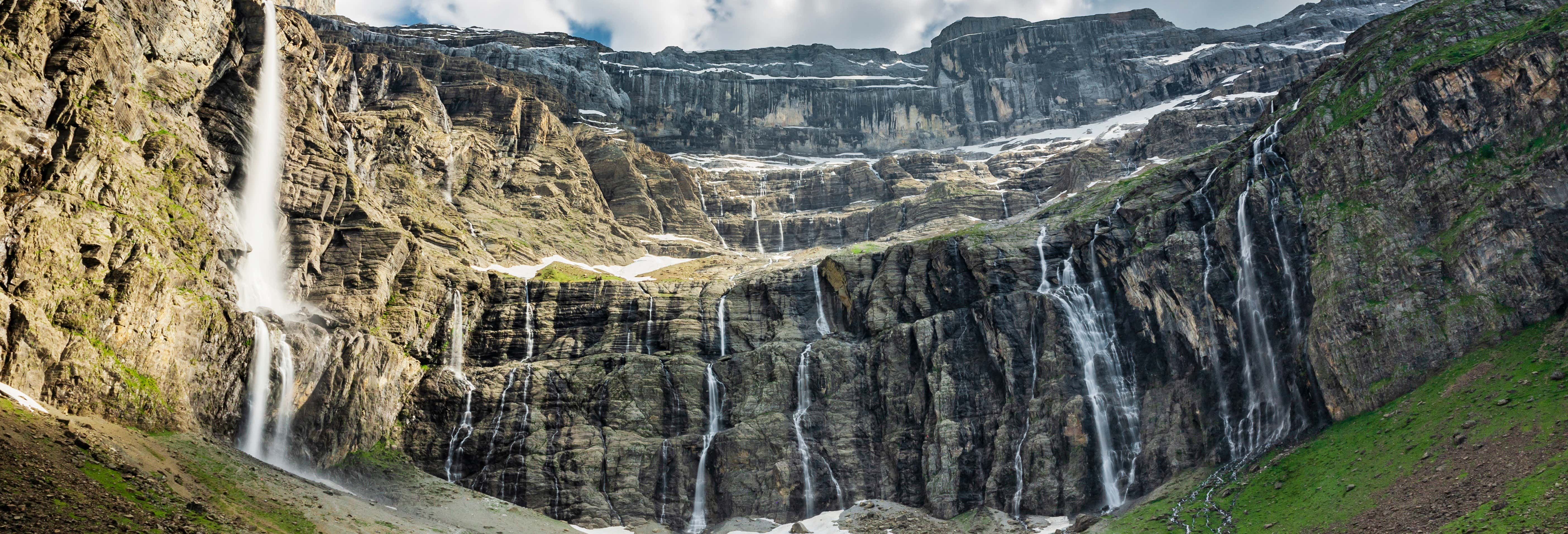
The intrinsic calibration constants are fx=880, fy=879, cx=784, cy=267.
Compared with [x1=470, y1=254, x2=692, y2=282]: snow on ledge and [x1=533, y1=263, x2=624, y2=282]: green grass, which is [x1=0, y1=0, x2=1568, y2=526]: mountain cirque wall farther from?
[x1=533, y1=263, x2=624, y2=282]: green grass

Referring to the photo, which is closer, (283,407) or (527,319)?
(283,407)

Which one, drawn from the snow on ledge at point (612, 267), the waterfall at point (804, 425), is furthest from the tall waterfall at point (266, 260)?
the waterfall at point (804, 425)

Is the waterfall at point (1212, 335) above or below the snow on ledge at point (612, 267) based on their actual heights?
below

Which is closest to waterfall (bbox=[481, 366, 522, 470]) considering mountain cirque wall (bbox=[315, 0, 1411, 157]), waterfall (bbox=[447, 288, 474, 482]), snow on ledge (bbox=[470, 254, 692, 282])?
waterfall (bbox=[447, 288, 474, 482])

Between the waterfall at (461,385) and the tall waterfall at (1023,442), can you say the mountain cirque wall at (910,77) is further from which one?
the tall waterfall at (1023,442)

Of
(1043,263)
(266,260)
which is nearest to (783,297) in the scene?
(1043,263)

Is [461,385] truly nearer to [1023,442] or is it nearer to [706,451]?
[706,451]
